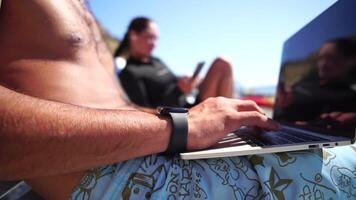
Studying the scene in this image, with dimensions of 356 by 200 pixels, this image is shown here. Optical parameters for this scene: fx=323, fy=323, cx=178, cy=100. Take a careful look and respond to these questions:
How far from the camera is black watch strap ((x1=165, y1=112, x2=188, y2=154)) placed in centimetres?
68

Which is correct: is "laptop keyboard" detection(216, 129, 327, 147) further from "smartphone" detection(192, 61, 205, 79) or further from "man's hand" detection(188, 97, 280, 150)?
"smartphone" detection(192, 61, 205, 79)

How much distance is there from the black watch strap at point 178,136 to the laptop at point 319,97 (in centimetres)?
3

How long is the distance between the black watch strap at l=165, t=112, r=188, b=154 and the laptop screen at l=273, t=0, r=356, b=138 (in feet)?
1.21

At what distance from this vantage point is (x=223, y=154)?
663 millimetres

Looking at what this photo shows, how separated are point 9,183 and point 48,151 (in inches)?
15.4

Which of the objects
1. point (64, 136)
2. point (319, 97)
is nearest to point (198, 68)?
point (319, 97)

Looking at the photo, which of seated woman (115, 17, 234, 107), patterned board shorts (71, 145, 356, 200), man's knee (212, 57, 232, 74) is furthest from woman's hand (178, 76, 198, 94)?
patterned board shorts (71, 145, 356, 200)

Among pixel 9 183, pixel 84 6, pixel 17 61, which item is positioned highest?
pixel 84 6

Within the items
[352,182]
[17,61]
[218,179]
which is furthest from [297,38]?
[17,61]

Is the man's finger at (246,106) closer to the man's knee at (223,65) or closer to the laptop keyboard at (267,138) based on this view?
the laptop keyboard at (267,138)

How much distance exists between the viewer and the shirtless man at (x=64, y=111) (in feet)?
1.88

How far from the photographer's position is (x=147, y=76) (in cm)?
282

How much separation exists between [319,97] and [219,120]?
353mm

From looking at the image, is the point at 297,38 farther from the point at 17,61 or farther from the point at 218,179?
the point at 17,61
